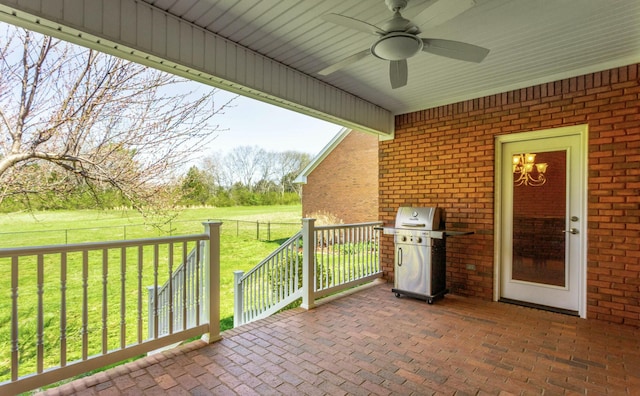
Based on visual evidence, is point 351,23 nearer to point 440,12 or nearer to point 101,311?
point 440,12

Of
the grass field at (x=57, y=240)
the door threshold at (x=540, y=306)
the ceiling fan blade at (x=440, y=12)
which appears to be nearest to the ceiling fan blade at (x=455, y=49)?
the ceiling fan blade at (x=440, y=12)

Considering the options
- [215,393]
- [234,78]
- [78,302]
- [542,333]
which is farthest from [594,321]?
[78,302]

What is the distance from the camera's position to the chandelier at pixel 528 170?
387 centimetres

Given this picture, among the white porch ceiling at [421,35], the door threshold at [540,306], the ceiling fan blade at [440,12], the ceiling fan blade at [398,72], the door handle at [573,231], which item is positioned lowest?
the door threshold at [540,306]

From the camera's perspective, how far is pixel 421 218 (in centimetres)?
402

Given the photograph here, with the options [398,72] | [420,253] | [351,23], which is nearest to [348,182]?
[420,253]

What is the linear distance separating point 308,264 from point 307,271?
0.09 meters

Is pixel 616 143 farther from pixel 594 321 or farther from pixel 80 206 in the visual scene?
pixel 80 206

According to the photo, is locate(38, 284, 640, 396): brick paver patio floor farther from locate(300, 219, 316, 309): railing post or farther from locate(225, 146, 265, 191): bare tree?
locate(225, 146, 265, 191): bare tree

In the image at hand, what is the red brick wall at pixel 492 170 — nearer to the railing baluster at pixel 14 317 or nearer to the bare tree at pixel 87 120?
the bare tree at pixel 87 120

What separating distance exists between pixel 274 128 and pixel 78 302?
9.66 metres

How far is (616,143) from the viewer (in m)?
3.29

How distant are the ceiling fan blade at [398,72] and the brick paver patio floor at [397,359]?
235 cm

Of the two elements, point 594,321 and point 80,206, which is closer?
point 594,321
